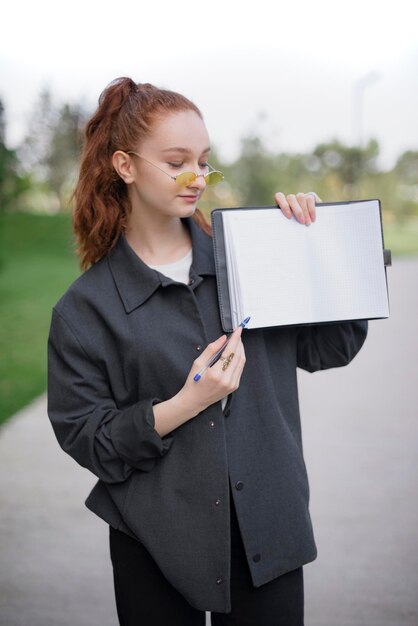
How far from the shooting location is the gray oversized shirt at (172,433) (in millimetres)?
1486

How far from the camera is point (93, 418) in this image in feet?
4.85

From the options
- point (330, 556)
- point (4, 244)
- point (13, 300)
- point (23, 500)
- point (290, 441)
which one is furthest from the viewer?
point (4, 244)

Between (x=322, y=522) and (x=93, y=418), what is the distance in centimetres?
257

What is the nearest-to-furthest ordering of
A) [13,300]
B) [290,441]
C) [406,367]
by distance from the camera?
[290,441] < [406,367] < [13,300]

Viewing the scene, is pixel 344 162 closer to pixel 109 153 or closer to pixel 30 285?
pixel 30 285

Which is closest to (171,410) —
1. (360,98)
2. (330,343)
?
(330,343)

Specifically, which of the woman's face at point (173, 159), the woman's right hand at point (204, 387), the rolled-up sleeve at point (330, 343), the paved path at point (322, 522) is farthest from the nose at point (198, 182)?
the paved path at point (322, 522)

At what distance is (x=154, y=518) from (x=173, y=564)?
104mm

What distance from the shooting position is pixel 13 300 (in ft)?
48.2

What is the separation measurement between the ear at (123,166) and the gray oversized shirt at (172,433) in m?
0.18

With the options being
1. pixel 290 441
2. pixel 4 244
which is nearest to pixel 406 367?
pixel 290 441

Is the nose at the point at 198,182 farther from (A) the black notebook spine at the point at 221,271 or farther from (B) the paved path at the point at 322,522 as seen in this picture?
(B) the paved path at the point at 322,522

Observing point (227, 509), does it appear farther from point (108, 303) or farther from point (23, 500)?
point (23, 500)

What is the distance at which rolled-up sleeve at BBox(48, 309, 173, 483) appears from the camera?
4.75 ft
